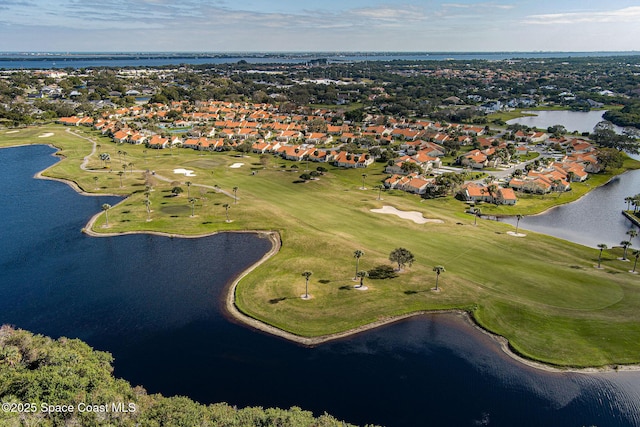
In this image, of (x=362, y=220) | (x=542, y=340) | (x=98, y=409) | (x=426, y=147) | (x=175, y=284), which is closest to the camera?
(x=98, y=409)

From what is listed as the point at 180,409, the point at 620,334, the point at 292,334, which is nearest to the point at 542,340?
the point at 620,334

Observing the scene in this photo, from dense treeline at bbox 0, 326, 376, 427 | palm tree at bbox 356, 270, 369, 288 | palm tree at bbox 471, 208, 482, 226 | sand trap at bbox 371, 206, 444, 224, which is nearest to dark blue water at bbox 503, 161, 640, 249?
palm tree at bbox 471, 208, 482, 226

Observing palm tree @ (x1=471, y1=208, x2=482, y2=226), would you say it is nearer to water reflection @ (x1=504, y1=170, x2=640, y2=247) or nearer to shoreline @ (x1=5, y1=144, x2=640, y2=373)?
water reflection @ (x1=504, y1=170, x2=640, y2=247)

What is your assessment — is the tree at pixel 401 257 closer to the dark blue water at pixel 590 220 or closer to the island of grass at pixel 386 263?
the island of grass at pixel 386 263

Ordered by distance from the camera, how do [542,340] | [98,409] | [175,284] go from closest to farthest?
1. [98,409]
2. [542,340]
3. [175,284]

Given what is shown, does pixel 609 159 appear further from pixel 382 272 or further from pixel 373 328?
pixel 373 328

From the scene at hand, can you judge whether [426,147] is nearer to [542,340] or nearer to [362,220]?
[362,220]
